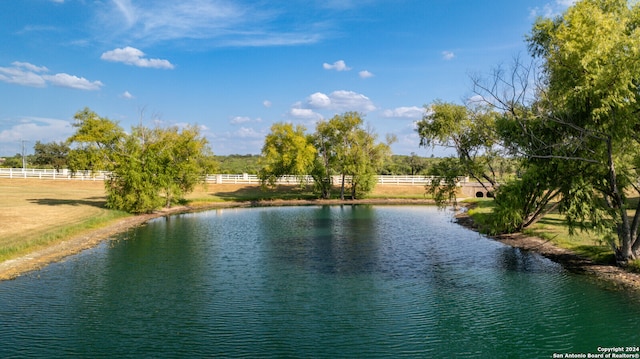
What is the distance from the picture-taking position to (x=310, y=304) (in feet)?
60.7

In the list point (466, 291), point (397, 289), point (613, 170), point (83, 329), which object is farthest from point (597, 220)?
point (83, 329)

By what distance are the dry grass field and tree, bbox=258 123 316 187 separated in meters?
4.08

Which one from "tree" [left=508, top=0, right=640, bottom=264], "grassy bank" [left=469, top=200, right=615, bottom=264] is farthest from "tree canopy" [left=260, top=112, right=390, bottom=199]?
"tree" [left=508, top=0, right=640, bottom=264]

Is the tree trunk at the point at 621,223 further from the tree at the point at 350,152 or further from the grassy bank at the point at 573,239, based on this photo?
the tree at the point at 350,152

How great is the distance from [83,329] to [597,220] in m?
23.6

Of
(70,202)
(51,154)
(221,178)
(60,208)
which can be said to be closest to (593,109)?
(60,208)

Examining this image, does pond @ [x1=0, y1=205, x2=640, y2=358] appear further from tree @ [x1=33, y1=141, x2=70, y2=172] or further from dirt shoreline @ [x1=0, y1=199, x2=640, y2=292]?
tree @ [x1=33, y1=141, x2=70, y2=172]

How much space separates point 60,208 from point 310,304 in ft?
127

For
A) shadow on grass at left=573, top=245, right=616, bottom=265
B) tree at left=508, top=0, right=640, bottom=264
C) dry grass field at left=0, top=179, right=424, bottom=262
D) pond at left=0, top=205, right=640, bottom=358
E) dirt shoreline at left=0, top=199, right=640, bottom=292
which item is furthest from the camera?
dry grass field at left=0, top=179, right=424, bottom=262

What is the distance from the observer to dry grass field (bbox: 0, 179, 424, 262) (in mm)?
30203

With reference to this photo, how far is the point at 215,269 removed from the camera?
24.9 m

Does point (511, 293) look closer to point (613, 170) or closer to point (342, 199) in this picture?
point (613, 170)

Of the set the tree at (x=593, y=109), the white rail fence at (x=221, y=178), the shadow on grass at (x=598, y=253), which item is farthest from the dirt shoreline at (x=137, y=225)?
the white rail fence at (x=221, y=178)

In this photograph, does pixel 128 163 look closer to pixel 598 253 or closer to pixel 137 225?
pixel 137 225
